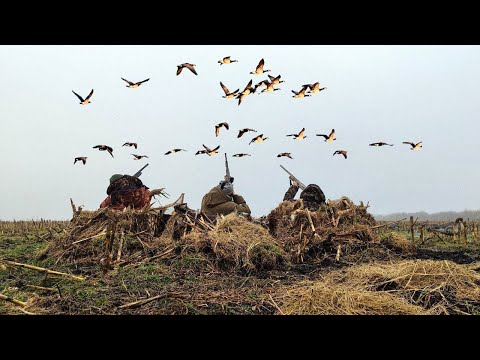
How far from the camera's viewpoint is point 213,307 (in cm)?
634

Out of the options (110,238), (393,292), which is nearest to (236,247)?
(110,238)

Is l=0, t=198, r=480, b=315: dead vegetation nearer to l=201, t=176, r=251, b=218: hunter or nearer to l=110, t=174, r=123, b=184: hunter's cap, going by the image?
l=201, t=176, r=251, b=218: hunter

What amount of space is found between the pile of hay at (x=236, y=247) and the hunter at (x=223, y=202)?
8.28 feet

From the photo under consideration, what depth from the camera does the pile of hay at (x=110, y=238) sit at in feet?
31.2

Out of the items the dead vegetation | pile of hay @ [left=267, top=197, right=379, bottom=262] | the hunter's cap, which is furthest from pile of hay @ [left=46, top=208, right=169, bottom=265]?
pile of hay @ [left=267, top=197, right=379, bottom=262]

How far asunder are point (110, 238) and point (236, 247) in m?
2.60

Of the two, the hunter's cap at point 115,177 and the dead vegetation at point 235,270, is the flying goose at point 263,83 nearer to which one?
the dead vegetation at point 235,270

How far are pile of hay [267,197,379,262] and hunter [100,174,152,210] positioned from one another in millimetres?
3732

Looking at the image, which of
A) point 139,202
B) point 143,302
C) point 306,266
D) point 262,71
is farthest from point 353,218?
point 143,302

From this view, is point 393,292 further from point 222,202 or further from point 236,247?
point 222,202

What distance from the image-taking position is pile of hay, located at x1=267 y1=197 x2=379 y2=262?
405 inches

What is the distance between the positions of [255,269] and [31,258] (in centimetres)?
549

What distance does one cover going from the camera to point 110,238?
29.5ft

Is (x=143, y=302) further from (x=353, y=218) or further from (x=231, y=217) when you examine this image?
(x=353, y=218)
